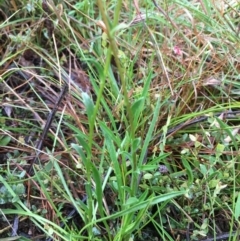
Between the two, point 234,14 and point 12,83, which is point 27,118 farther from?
point 234,14

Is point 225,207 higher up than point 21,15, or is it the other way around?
point 21,15

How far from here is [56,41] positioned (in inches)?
53.8

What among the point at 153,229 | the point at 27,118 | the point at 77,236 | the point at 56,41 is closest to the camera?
the point at 77,236

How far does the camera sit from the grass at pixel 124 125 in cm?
97

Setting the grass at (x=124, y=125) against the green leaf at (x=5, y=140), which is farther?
the green leaf at (x=5, y=140)

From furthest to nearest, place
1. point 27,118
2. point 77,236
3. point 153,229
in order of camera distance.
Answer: point 27,118
point 153,229
point 77,236

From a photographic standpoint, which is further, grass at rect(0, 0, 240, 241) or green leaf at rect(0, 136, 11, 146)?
green leaf at rect(0, 136, 11, 146)

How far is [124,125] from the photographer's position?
1.14 metres

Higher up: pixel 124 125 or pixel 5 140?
pixel 5 140

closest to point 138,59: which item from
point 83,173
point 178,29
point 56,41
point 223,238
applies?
point 178,29

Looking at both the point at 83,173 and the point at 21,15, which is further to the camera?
the point at 21,15

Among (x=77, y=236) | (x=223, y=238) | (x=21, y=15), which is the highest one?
(x=21, y=15)

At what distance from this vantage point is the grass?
3.18 ft

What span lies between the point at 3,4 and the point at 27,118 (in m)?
0.40
